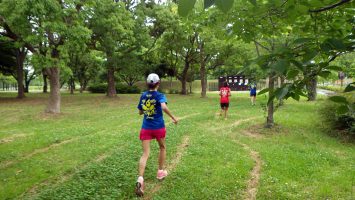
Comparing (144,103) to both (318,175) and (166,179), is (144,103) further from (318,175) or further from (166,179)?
(318,175)

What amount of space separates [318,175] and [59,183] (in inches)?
204

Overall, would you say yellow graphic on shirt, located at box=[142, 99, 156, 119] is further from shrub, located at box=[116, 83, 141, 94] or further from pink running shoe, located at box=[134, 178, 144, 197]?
shrub, located at box=[116, 83, 141, 94]

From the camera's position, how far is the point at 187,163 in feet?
24.4

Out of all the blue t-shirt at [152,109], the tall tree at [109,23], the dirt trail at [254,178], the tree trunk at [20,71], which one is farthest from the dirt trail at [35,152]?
the tree trunk at [20,71]

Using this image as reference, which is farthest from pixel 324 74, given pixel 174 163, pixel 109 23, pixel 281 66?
pixel 109 23

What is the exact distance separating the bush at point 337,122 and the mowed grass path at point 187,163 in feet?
1.48

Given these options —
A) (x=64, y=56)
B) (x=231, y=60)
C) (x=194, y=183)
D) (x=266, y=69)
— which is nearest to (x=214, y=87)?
(x=231, y=60)

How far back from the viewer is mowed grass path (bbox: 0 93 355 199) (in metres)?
5.78

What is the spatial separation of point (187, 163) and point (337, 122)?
6.98 m

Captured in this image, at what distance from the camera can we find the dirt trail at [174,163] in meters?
5.73

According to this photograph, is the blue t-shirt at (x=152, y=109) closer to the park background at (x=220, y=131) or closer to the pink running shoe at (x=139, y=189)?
the pink running shoe at (x=139, y=189)

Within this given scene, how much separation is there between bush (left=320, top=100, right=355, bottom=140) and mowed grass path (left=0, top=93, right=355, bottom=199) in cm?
45

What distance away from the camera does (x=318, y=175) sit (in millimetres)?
6746

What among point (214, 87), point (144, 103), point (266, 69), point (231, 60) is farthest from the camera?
point (214, 87)
